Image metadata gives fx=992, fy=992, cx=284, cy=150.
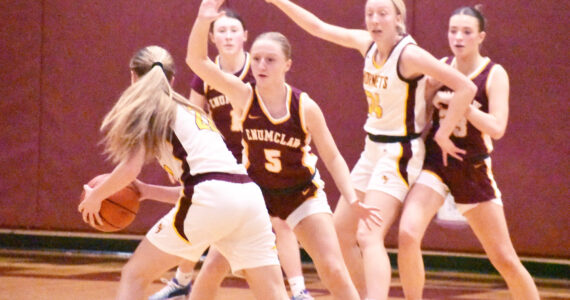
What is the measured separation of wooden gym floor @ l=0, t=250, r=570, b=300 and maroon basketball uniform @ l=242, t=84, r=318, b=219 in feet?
6.21

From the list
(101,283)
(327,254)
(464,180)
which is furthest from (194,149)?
(101,283)

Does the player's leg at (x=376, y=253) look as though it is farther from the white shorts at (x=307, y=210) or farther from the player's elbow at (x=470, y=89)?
the player's elbow at (x=470, y=89)

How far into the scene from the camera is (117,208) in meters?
4.54

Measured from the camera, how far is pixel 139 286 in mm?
4133

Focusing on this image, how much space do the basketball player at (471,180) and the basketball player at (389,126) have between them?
0.09 metres

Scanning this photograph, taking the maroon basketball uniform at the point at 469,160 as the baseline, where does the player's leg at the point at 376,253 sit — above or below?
below

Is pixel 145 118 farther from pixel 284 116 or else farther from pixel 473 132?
pixel 473 132

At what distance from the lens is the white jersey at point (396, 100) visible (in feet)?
18.0

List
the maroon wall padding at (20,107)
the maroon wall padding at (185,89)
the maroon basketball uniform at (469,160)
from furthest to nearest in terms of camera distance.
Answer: the maroon wall padding at (20,107) → the maroon wall padding at (185,89) → the maroon basketball uniform at (469,160)

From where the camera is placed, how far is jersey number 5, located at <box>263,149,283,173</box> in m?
5.09

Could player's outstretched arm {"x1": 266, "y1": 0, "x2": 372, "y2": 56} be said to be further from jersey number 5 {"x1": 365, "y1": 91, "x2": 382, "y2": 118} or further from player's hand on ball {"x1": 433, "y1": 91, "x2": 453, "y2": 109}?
player's hand on ball {"x1": 433, "y1": 91, "x2": 453, "y2": 109}

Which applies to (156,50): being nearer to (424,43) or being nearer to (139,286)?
(139,286)

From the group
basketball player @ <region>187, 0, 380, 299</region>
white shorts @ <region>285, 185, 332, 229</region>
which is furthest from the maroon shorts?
white shorts @ <region>285, 185, 332, 229</region>

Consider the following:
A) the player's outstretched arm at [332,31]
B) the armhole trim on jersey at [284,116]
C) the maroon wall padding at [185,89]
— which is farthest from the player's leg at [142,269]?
the maroon wall padding at [185,89]
